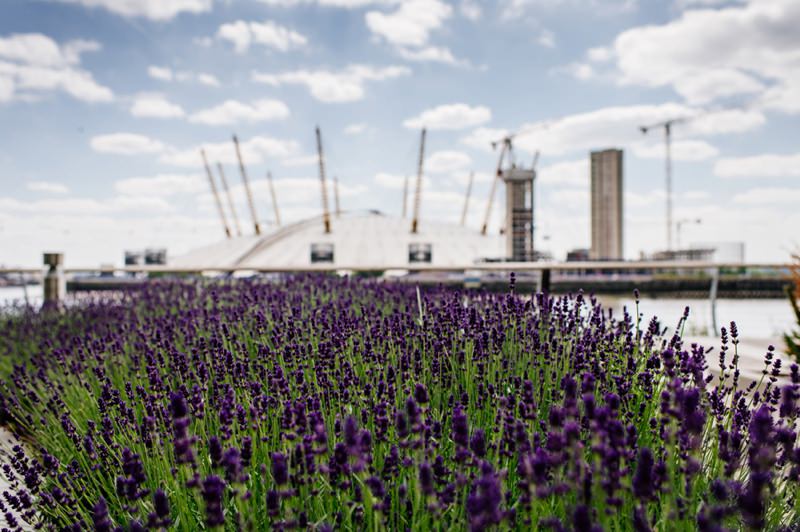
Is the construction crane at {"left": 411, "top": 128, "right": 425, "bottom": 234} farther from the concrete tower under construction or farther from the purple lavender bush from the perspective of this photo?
the purple lavender bush

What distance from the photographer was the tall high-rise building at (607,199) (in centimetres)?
8812

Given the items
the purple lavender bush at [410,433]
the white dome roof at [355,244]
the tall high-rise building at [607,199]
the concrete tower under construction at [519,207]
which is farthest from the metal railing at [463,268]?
the tall high-rise building at [607,199]

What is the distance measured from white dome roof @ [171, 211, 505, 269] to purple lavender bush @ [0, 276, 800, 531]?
53645 millimetres

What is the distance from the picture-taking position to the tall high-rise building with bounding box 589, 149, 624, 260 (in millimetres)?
88125

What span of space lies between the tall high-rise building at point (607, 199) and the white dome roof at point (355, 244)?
24965 mm

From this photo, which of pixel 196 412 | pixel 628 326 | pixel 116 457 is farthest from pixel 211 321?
pixel 628 326

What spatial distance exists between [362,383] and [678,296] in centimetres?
2924

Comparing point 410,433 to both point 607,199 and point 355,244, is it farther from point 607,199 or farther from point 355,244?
point 607,199

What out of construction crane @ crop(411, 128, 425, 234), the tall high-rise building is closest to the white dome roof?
construction crane @ crop(411, 128, 425, 234)

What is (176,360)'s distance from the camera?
2930 mm

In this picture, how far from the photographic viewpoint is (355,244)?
2494 inches

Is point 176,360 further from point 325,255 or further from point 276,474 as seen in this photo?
point 325,255

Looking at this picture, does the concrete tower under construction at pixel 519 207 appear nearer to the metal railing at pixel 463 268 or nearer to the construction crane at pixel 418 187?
the construction crane at pixel 418 187

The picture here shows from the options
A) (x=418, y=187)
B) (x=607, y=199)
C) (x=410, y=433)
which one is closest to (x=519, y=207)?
(x=418, y=187)
